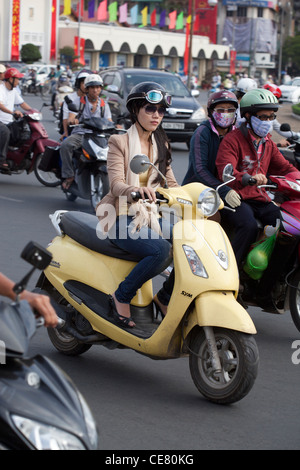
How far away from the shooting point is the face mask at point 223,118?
700 centimetres

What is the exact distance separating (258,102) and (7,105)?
7.83 meters

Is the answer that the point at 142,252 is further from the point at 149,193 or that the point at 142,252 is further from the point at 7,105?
the point at 7,105

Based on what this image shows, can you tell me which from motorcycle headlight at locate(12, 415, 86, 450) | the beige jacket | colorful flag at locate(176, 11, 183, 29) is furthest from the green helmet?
colorful flag at locate(176, 11, 183, 29)

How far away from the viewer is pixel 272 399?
5293mm

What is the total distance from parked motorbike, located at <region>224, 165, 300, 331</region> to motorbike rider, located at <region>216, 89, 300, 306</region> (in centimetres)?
16

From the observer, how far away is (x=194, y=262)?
497 cm

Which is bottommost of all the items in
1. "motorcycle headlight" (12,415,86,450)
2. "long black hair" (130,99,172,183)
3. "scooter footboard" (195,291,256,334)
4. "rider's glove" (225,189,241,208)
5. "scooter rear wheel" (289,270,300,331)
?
"scooter rear wheel" (289,270,300,331)

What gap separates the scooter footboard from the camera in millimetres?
4805

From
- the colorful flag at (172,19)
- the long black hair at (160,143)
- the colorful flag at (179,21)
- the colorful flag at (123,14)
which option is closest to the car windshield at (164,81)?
the long black hair at (160,143)

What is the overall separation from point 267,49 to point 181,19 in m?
20.6

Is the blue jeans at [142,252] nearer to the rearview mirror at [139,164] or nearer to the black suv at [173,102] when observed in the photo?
the rearview mirror at [139,164]

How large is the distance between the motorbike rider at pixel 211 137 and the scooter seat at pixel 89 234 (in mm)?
1424

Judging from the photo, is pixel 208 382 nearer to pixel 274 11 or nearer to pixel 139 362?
pixel 139 362

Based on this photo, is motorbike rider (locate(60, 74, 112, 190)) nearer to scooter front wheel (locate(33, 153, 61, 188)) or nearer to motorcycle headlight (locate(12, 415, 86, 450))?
scooter front wheel (locate(33, 153, 61, 188))
